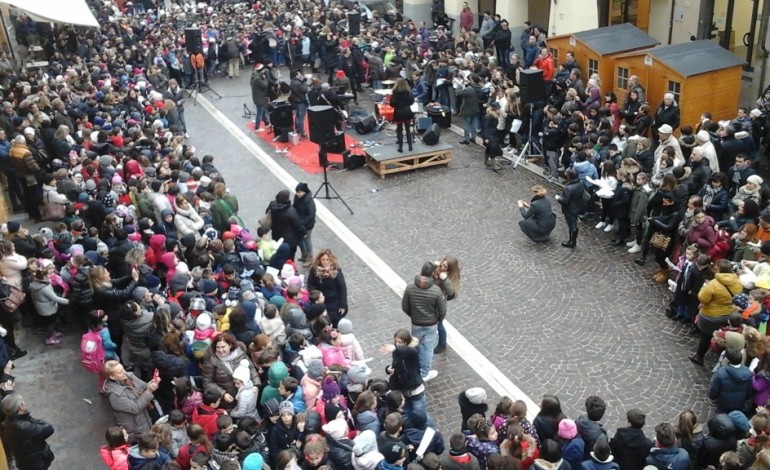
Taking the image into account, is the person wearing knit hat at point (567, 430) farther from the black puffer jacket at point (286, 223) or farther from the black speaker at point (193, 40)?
the black speaker at point (193, 40)

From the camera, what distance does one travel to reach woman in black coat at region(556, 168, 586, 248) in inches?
488

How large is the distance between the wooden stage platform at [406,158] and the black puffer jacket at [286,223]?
4.56 metres

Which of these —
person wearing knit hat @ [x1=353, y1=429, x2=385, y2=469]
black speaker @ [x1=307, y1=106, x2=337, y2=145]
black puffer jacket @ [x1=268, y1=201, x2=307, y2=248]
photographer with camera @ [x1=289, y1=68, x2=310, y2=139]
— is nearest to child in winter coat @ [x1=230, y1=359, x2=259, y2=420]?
person wearing knit hat @ [x1=353, y1=429, x2=385, y2=469]

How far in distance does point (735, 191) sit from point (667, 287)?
1906mm

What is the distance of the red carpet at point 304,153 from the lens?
1725 cm

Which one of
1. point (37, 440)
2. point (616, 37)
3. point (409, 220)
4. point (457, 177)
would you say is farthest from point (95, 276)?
point (616, 37)

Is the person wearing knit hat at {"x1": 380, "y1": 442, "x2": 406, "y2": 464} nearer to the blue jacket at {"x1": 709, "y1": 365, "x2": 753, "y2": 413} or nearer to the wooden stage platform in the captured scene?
the blue jacket at {"x1": 709, "y1": 365, "x2": 753, "y2": 413}

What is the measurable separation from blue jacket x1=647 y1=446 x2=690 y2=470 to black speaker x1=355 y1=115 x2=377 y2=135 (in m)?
13.0

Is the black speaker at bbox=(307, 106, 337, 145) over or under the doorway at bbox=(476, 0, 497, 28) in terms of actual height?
over

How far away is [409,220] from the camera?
46.6 ft

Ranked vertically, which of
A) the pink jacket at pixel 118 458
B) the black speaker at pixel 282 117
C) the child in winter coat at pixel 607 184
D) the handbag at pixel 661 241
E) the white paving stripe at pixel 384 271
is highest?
the pink jacket at pixel 118 458

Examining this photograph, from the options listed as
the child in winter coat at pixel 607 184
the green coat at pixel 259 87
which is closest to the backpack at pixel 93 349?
the child in winter coat at pixel 607 184

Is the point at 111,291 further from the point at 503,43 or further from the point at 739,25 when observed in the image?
the point at 739,25

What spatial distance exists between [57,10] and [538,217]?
1221 cm
